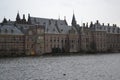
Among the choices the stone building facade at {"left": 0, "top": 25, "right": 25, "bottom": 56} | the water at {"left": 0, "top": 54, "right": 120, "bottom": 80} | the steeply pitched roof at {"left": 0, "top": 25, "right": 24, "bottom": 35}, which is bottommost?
the water at {"left": 0, "top": 54, "right": 120, "bottom": 80}

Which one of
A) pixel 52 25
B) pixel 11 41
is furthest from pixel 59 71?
pixel 52 25

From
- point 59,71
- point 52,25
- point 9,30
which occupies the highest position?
point 52,25

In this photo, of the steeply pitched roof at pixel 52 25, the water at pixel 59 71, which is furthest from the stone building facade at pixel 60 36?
the water at pixel 59 71

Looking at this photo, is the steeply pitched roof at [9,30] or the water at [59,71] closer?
the water at [59,71]

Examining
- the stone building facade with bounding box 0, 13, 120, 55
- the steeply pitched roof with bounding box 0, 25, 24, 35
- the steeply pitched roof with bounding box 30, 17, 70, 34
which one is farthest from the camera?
the steeply pitched roof with bounding box 30, 17, 70, 34

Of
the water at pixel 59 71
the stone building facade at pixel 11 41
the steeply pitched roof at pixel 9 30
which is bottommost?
the water at pixel 59 71

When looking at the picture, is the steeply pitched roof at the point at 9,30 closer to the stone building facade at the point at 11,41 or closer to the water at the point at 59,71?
the stone building facade at the point at 11,41

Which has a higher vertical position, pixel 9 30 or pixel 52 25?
pixel 52 25

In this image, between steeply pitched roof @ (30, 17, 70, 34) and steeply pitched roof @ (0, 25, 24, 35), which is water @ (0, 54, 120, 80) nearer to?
steeply pitched roof @ (0, 25, 24, 35)

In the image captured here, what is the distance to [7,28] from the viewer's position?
240ft

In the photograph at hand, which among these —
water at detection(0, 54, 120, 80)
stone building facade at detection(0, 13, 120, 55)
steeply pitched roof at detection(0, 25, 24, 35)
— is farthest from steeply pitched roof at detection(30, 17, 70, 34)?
water at detection(0, 54, 120, 80)

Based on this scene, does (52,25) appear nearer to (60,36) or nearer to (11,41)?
(60,36)

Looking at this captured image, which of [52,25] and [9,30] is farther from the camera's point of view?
[52,25]

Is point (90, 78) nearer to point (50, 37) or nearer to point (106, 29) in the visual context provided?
point (50, 37)
